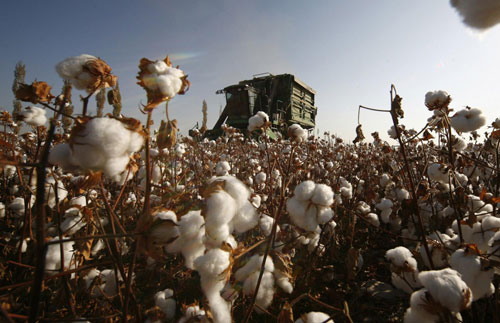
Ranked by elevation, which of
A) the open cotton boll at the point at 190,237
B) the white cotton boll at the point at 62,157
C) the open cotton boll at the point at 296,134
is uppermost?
the open cotton boll at the point at 296,134

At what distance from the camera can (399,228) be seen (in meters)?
2.90

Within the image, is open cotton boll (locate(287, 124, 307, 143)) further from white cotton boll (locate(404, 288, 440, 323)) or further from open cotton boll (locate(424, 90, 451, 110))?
white cotton boll (locate(404, 288, 440, 323))

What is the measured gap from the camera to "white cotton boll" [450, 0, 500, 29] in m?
0.62

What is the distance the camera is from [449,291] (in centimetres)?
83

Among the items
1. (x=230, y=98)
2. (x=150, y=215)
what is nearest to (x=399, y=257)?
(x=150, y=215)

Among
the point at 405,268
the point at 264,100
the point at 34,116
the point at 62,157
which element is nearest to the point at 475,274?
the point at 405,268

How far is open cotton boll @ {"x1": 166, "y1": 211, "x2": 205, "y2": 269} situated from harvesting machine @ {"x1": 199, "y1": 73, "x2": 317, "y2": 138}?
1430cm

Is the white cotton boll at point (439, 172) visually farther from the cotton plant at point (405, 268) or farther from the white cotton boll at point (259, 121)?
the white cotton boll at point (259, 121)

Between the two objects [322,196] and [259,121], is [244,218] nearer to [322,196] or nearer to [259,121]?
[322,196]

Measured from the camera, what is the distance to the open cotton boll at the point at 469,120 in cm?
175

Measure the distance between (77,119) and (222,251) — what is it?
55 cm

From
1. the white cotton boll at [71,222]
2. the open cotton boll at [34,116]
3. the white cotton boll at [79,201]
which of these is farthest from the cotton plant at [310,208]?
the open cotton boll at [34,116]

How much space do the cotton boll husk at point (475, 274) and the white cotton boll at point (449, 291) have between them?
196mm

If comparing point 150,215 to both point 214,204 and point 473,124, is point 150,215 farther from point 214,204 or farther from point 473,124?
point 473,124
